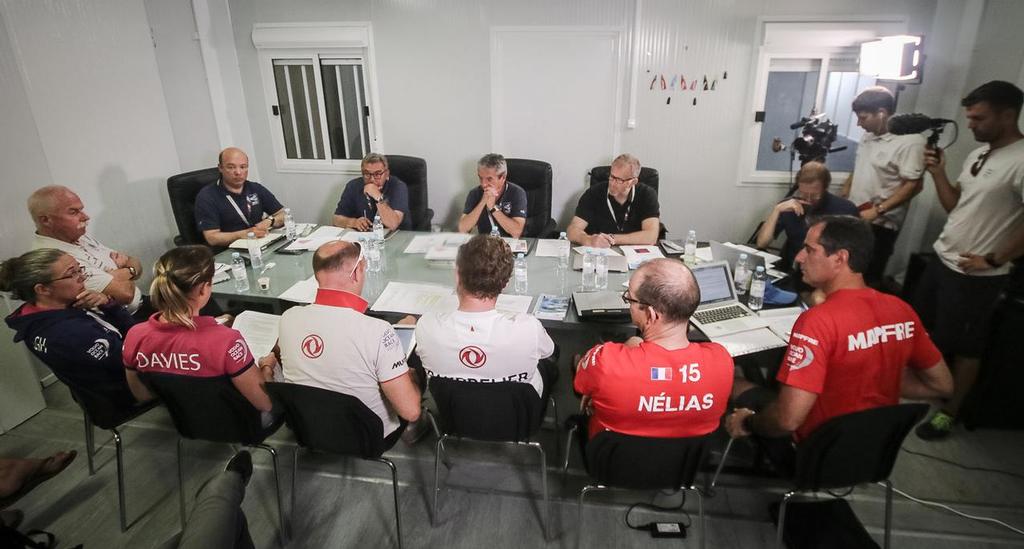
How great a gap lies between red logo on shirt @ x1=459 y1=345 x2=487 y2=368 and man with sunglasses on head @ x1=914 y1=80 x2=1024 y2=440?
7.68ft

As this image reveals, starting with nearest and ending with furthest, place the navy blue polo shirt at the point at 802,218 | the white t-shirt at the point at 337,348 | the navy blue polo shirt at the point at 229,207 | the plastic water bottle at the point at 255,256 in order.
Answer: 1. the white t-shirt at the point at 337,348
2. the plastic water bottle at the point at 255,256
3. the navy blue polo shirt at the point at 802,218
4. the navy blue polo shirt at the point at 229,207

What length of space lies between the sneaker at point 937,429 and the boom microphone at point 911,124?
169 centimetres

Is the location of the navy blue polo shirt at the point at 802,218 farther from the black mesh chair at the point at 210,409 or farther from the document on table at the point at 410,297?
the black mesh chair at the point at 210,409

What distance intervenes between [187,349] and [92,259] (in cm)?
150

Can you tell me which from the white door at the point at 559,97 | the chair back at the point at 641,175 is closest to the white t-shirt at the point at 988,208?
the chair back at the point at 641,175

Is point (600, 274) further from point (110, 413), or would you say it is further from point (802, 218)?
point (110, 413)

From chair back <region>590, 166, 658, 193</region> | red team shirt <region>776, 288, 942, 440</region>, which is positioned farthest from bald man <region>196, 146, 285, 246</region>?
red team shirt <region>776, 288, 942, 440</region>

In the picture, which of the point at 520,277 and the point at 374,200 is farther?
the point at 374,200

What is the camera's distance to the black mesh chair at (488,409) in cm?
177

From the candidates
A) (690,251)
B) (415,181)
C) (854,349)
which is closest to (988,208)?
(690,251)

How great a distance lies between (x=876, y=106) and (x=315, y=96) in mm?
4266

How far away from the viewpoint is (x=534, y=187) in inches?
162

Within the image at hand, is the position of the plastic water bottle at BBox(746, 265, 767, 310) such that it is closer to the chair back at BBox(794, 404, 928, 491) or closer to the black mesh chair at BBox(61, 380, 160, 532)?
the chair back at BBox(794, 404, 928, 491)

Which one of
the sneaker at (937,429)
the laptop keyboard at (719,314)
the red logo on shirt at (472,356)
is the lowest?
the sneaker at (937,429)
